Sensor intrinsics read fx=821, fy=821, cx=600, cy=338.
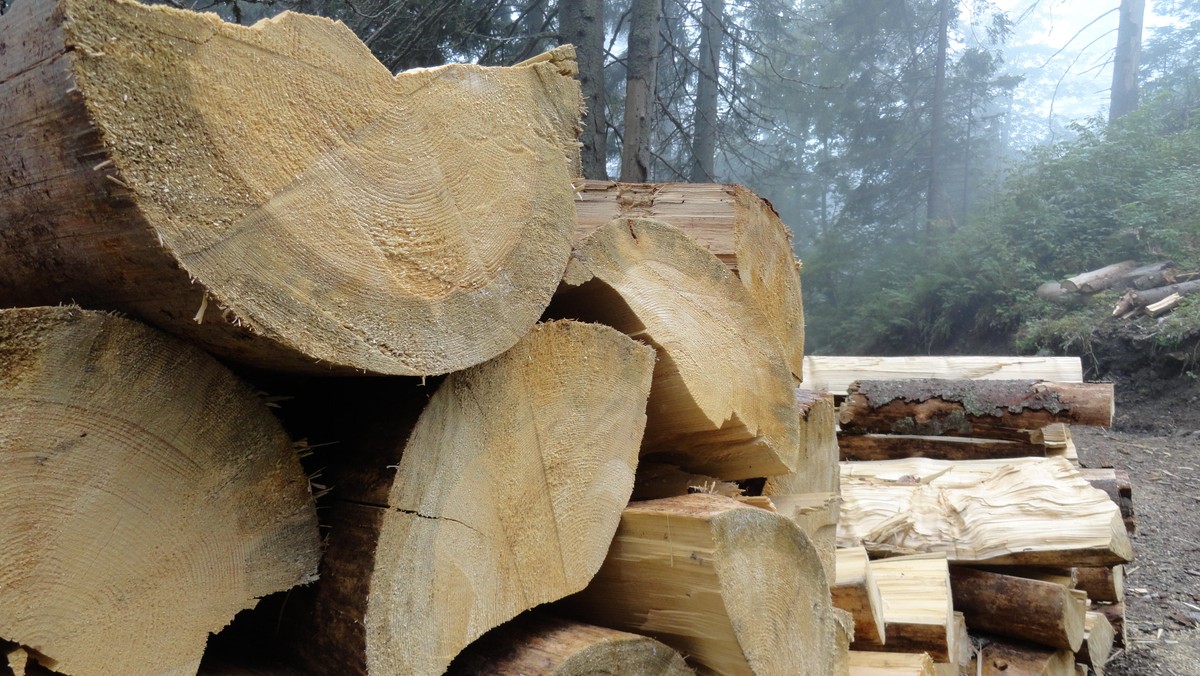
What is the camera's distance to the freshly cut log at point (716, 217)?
2.21m

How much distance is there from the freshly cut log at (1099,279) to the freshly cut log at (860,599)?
12140 mm

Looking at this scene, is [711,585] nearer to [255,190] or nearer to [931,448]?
[255,190]

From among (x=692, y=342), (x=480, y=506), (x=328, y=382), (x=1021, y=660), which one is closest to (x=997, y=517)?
(x=1021, y=660)

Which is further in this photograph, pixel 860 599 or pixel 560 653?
pixel 860 599

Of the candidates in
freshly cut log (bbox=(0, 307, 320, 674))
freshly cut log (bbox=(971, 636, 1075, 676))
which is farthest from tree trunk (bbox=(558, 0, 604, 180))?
freshly cut log (bbox=(0, 307, 320, 674))

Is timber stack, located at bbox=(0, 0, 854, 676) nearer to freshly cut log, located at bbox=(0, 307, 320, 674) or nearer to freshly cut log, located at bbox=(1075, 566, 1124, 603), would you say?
freshly cut log, located at bbox=(0, 307, 320, 674)

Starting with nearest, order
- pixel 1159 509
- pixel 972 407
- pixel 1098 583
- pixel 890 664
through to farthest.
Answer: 1. pixel 890 664
2. pixel 1098 583
3. pixel 972 407
4. pixel 1159 509

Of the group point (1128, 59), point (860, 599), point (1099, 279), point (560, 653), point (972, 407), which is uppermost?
point (1128, 59)

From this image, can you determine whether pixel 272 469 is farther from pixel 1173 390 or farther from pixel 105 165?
pixel 1173 390

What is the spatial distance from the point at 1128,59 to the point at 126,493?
2429 centimetres

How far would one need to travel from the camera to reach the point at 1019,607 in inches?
123

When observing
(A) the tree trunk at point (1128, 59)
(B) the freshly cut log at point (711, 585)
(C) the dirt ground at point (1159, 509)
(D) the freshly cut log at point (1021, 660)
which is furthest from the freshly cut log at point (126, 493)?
(A) the tree trunk at point (1128, 59)

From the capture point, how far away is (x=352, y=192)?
1.06 metres

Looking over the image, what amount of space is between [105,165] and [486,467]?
71 centimetres
